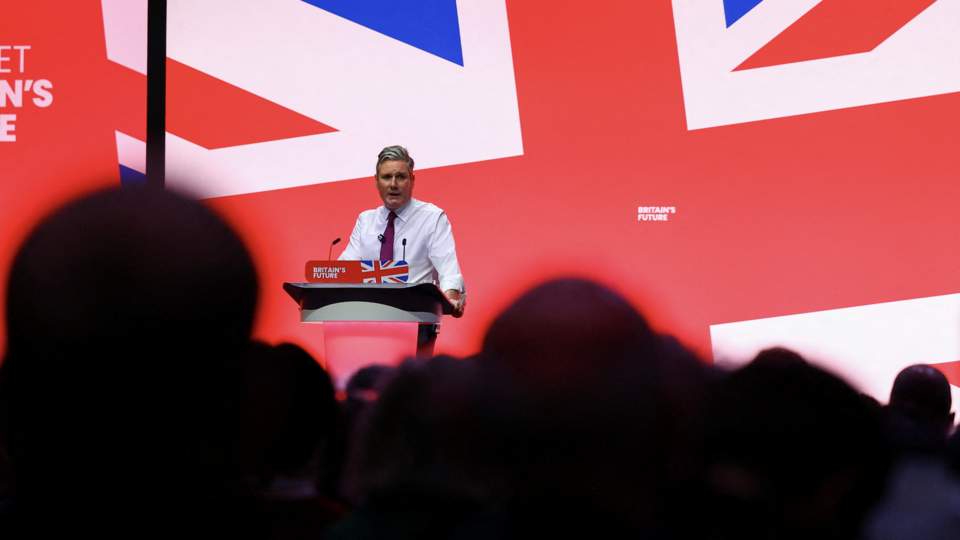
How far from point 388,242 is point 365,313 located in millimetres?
1141

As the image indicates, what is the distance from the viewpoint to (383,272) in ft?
12.4

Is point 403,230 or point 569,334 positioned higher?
point 403,230

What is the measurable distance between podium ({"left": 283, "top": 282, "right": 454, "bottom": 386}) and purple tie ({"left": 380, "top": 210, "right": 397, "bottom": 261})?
1.02 meters

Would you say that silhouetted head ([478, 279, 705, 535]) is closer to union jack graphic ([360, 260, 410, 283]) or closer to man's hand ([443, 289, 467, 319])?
union jack graphic ([360, 260, 410, 283])

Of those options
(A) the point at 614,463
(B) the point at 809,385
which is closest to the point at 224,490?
(A) the point at 614,463

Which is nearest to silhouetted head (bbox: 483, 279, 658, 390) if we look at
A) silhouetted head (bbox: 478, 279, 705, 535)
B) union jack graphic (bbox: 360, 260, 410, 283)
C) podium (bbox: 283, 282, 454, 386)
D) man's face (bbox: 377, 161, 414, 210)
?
silhouetted head (bbox: 478, 279, 705, 535)

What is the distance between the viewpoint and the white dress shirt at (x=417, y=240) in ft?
15.3

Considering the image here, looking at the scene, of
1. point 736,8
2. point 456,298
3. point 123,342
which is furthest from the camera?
point 736,8

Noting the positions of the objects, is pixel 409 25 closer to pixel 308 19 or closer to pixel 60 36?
pixel 308 19

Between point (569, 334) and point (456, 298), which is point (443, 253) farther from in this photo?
point (569, 334)

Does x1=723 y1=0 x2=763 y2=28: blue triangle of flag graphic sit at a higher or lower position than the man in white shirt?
higher

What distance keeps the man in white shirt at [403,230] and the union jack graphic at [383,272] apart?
747mm

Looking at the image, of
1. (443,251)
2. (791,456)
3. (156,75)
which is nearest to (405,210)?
(443,251)

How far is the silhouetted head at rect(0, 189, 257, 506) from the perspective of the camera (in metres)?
0.79
